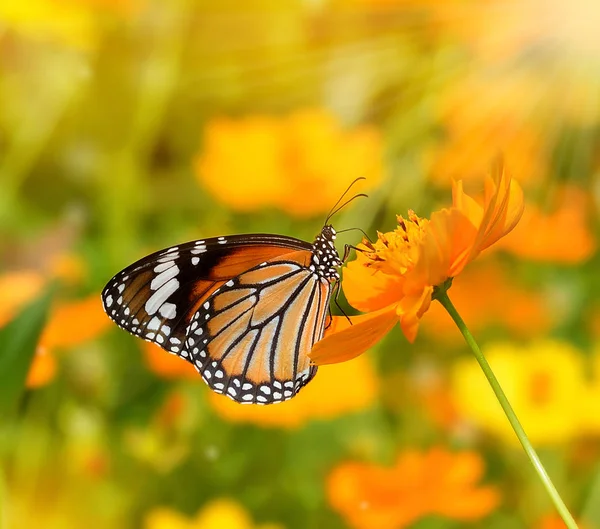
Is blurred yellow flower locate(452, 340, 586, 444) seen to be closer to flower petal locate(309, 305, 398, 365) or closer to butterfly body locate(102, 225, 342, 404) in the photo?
butterfly body locate(102, 225, 342, 404)

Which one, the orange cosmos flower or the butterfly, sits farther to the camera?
the butterfly

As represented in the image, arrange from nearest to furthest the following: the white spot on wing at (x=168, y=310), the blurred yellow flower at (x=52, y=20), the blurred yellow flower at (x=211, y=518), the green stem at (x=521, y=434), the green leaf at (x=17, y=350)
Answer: the green stem at (x=521, y=434)
the green leaf at (x=17, y=350)
the white spot on wing at (x=168, y=310)
the blurred yellow flower at (x=211, y=518)
the blurred yellow flower at (x=52, y=20)

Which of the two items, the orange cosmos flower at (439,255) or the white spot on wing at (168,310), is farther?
the white spot on wing at (168,310)

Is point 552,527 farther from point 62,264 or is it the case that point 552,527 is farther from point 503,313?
point 62,264

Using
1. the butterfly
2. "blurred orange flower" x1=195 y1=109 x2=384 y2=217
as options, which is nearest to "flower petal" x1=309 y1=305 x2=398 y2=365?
the butterfly

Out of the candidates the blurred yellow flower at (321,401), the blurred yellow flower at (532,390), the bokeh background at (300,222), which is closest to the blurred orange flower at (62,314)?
the bokeh background at (300,222)

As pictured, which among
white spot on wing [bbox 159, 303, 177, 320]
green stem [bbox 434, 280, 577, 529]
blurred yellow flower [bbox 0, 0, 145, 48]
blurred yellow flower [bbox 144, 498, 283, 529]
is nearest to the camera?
green stem [bbox 434, 280, 577, 529]

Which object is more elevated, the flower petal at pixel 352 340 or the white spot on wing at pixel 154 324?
the white spot on wing at pixel 154 324

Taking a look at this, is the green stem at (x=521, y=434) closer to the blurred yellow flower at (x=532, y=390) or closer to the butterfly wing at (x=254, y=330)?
the butterfly wing at (x=254, y=330)
